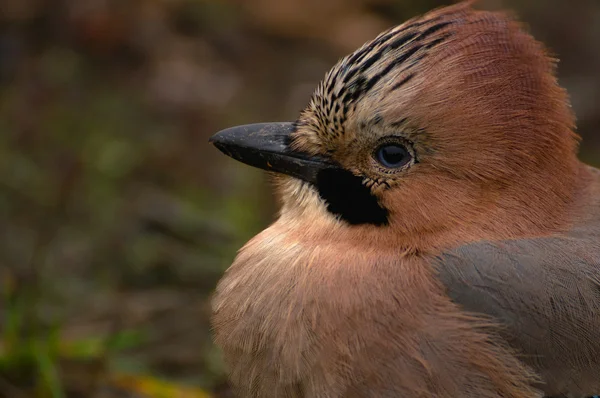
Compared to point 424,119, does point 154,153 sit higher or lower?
lower

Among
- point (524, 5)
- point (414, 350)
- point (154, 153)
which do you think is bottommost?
point (154, 153)

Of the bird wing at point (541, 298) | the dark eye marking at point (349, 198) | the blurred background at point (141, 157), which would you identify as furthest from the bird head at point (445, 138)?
the blurred background at point (141, 157)

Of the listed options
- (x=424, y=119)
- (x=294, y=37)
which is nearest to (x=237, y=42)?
(x=294, y=37)

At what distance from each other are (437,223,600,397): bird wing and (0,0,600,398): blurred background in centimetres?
147

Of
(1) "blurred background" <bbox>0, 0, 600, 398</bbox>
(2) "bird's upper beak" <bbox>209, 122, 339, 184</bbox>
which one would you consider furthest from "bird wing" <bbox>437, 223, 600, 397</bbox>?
(1) "blurred background" <bbox>0, 0, 600, 398</bbox>

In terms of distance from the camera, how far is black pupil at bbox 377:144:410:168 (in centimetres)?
361

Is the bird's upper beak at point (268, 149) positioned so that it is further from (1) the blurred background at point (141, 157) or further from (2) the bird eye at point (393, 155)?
(1) the blurred background at point (141, 157)

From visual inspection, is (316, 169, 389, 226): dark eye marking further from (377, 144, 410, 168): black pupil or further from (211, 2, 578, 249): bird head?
(377, 144, 410, 168): black pupil

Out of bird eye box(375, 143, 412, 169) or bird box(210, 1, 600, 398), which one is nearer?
bird box(210, 1, 600, 398)

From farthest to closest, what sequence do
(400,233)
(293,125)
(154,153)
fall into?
(154,153) < (293,125) < (400,233)

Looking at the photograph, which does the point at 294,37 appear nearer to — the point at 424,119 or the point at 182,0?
the point at 182,0

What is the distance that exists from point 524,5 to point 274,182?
17.8 ft

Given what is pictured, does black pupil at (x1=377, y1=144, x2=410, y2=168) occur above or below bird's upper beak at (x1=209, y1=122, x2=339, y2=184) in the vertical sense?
above

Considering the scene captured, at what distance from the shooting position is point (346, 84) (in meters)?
3.71
